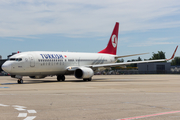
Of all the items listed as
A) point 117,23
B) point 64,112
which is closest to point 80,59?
point 117,23

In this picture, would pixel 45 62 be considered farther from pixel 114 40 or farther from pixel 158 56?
pixel 158 56

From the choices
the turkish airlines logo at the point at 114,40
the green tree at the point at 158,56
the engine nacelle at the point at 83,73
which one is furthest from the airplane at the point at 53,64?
the green tree at the point at 158,56

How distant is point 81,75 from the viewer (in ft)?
104

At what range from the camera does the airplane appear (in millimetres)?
27484

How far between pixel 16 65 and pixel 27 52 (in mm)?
2909

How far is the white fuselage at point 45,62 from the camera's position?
89.9 feet

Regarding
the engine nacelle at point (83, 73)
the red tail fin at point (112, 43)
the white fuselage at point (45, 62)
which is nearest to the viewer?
the white fuselage at point (45, 62)

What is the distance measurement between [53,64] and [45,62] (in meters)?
1.38

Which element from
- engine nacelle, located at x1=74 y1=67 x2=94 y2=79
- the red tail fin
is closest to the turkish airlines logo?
the red tail fin

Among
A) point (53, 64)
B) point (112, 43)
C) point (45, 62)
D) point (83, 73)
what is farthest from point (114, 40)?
point (45, 62)

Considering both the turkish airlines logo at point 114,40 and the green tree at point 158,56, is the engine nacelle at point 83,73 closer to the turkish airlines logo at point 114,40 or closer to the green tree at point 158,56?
the turkish airlines logo at point 114,40

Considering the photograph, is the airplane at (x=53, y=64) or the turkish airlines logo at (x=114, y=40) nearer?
the airplane at (x=53, y=64)

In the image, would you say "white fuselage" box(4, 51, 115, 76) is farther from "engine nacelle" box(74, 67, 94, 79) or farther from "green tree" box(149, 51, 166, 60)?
"green tree" box(149, 51, 166, 60)

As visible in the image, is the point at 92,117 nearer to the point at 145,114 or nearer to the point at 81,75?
the point at 145,114
